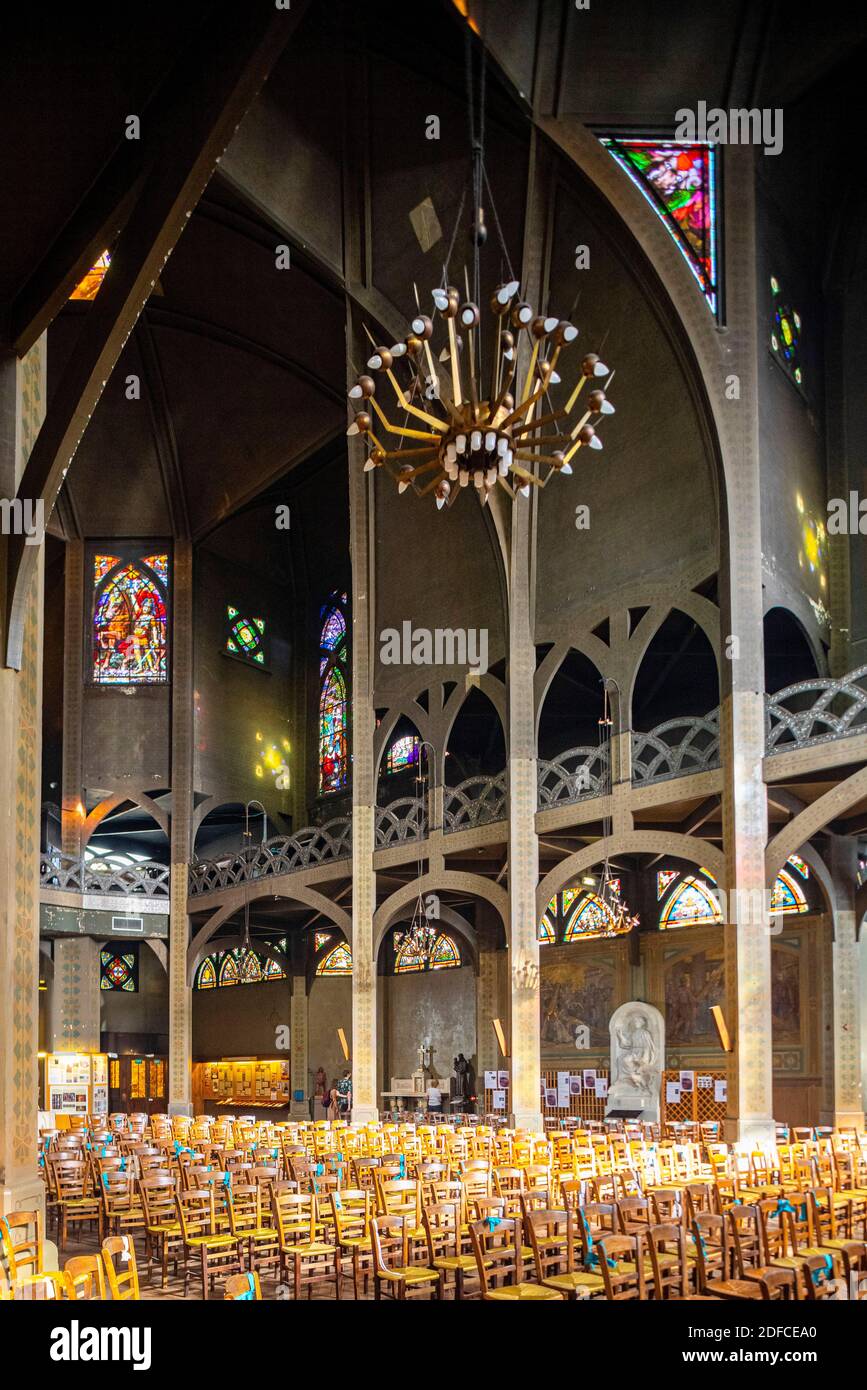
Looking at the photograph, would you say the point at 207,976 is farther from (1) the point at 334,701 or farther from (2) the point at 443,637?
(2) the point at 443,637

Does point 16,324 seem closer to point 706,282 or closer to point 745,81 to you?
point 706,282

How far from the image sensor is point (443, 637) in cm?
2595

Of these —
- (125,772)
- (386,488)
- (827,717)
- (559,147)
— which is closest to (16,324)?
(827,717)

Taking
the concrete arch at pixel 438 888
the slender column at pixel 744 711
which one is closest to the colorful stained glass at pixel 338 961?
the concrete arch at pixel 438 888

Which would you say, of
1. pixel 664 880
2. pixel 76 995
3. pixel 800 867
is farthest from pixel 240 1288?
pixel 76 995

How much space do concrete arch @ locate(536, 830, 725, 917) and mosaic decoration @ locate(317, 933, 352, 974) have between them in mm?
12716

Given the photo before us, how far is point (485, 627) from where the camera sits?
2492 centimetres

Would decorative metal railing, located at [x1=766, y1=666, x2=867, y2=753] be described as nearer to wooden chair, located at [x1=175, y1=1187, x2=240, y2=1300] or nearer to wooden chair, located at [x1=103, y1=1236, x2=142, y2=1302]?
wooden chair, located at [x1=175, y1=1187, x2=240, y2=1300]

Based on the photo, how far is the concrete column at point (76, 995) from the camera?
3142 centimetres

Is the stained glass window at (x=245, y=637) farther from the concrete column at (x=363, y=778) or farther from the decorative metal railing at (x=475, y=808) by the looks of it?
the decorative metal railing at (x=475, y=808)

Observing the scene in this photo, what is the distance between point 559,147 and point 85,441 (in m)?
16.9

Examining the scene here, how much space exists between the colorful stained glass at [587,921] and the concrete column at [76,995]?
11864 millimetres

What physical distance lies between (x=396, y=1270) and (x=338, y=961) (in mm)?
26731

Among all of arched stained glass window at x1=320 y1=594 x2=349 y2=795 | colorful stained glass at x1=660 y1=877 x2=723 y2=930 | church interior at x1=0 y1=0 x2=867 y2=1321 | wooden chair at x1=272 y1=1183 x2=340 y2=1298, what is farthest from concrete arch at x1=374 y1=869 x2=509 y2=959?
wooden chair at x1=272 y1=1183 x2=340 y2=1298
